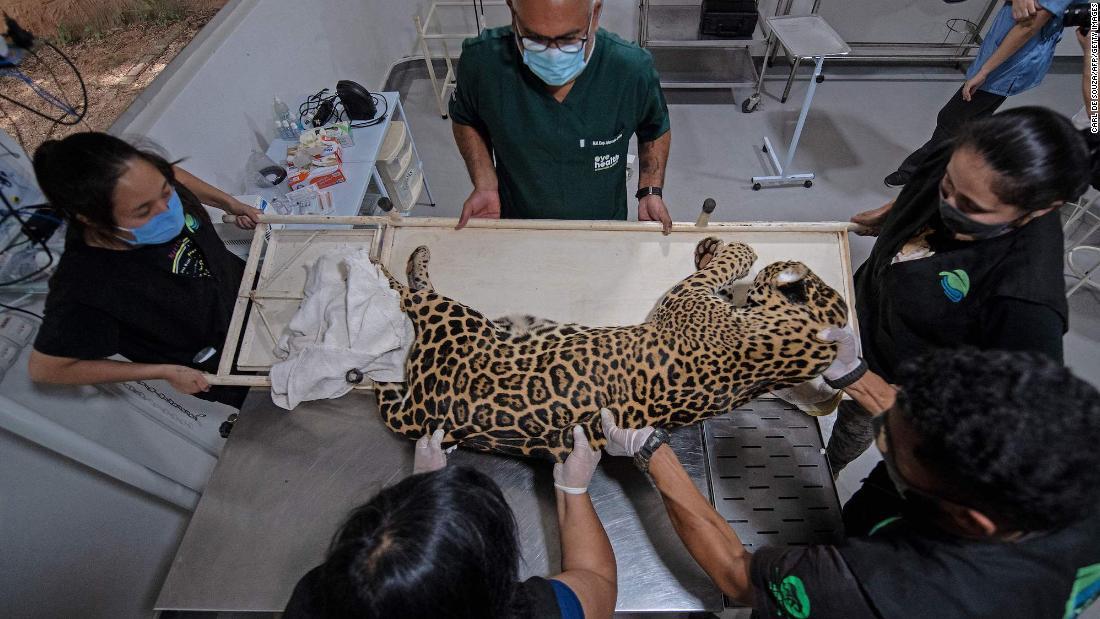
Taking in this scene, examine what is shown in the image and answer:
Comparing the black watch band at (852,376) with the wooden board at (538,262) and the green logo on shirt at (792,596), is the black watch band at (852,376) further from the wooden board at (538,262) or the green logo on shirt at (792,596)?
the green logo on shirt at (792,596)

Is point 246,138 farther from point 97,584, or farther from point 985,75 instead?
point 985,75

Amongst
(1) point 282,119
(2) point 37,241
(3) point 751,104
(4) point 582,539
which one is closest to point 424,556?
(4) point 582,539

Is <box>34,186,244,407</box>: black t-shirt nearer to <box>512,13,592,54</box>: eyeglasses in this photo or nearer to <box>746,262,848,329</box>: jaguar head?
<box>512,13,592,54</box>: eyeglasses

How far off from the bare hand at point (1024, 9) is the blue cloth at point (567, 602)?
3969mm

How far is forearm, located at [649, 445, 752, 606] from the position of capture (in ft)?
4.41

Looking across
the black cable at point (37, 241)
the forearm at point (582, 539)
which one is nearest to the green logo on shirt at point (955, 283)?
the forearm at point (582, 539)

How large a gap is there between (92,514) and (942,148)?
3.61m

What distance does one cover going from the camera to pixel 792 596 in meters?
1.12

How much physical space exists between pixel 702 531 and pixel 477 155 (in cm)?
176

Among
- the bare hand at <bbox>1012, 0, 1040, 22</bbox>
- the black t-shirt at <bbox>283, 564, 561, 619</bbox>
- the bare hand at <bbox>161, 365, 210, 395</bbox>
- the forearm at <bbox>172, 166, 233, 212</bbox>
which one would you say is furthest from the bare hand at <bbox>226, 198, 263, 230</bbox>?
the bare hand at <bbox>1012, 0, 1040, 22</bbox>

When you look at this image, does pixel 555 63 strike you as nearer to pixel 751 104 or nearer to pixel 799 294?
pixel 799 294

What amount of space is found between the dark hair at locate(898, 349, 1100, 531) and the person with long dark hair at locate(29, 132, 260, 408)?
86.1 inches

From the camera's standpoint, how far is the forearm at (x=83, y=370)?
5.01 ft

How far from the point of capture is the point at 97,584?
2.03 meters
